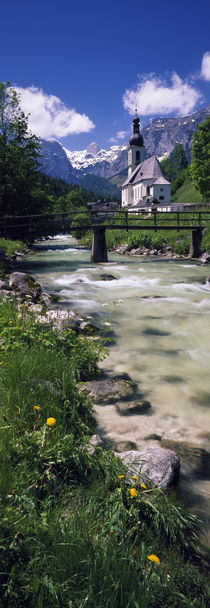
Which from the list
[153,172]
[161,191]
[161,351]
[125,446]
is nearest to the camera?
[125,446]

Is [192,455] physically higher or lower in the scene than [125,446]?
lower

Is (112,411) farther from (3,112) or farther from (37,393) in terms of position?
(3,112)

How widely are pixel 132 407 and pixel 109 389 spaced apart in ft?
1.63

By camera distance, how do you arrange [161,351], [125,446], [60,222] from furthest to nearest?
[60,222] → [161,351] → [125,446]

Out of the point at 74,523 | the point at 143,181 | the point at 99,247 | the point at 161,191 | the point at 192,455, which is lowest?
the point at 192,455

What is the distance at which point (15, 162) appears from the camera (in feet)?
92.6

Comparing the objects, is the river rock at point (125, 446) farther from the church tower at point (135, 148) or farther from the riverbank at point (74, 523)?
the church tower at point (135, 148)

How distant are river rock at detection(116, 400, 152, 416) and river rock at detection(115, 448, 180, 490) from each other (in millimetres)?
1360

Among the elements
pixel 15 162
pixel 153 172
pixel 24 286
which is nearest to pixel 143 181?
Result: pixel 153 172

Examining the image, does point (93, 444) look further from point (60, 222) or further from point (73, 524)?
point (60, 222)

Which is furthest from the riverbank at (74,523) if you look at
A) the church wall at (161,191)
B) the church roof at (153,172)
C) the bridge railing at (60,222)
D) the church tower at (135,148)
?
the church tower at (135,148)

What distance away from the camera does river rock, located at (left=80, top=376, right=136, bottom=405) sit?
4793mm

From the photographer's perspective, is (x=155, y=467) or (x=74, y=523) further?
(x=155, y=467)

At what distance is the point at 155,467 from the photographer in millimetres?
3002
